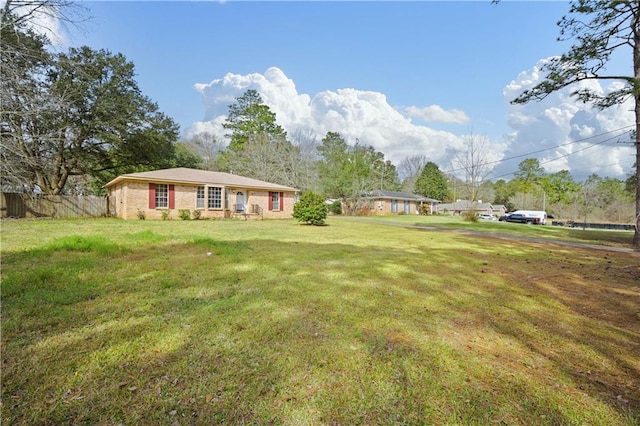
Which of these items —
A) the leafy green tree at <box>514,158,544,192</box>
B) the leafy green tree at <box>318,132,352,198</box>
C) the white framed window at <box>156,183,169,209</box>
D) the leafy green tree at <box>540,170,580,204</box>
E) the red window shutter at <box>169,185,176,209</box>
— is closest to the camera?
the white framed window at <box>156,183,169,209</box>

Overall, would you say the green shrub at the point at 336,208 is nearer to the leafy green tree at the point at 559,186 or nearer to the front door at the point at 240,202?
the front door at the point at 240,202

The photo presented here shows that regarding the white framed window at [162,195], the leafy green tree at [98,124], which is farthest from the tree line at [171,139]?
the white framed window at [162,195]

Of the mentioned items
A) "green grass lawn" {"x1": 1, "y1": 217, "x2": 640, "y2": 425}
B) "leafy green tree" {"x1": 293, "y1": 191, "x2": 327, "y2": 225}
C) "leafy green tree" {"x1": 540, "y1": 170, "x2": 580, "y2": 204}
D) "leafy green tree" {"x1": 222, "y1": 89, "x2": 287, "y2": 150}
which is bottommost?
"green grass lawn" {"x1": 1, "y1": 217, "x2": 640, "y2": 425}

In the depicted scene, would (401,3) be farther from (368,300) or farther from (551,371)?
(551,371)

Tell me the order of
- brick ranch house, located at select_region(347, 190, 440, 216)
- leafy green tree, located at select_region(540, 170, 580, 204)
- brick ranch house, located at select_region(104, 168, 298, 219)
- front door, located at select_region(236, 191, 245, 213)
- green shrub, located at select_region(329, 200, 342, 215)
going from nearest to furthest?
brick ranch house, located at select_region(104, 168, 298, 219) → front door, located at select_region(236, 191, 245, 213) → green shrub, located at select_region(329, 200, 342, 215) → brick ranch house, located at select_region(347, 190, 440, 216) → leafy green tree, located at select_region(540, 170, 580, 204)

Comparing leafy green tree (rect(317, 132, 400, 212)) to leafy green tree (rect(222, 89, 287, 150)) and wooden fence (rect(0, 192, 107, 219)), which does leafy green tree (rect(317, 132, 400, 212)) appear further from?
wooden fence (rect(0, 192, 107, 219))

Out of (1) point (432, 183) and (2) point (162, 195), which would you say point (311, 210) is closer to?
(2) point (162, 195)

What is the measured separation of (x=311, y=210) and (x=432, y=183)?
40.1 metres

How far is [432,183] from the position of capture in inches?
1982

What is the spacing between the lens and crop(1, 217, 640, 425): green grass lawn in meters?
1.87

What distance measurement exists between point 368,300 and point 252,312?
63.2 inches

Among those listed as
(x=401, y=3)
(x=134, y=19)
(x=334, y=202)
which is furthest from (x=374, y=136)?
(x=134, y=19)

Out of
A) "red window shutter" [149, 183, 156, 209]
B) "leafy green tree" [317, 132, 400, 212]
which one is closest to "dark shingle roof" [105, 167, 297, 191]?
"red window shutter" [149, 183, 156, 209]

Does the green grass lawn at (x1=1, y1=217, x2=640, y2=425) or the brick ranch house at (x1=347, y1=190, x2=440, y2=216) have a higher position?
the brick ranch house at (x1=347, y1=190, x2=440, y2=216)
